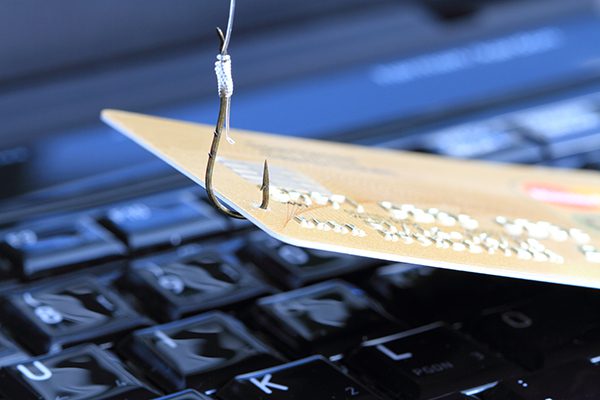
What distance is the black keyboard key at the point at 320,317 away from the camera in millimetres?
521

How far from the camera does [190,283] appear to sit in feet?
1.85

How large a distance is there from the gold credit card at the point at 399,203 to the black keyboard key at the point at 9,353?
115 mm

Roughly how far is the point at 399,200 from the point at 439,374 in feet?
0.27

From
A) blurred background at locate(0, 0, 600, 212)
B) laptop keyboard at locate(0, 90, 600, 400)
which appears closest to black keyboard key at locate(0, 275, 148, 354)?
laptop keyboard at locate(0, 90, 600, 400)

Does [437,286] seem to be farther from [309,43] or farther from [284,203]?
[309,43]

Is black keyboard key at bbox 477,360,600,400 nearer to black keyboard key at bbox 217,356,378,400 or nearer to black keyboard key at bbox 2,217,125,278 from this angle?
black keyboard key at bbox 217,356,378,400

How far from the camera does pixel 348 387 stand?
0.48m

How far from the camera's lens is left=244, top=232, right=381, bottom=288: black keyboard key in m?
0.58

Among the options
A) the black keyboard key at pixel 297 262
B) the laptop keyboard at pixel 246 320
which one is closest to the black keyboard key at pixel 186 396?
the laptop keyboard at pixel 246 320

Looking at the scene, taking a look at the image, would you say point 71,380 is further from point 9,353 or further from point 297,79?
point 297,79

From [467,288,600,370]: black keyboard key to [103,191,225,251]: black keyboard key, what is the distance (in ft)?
0.57

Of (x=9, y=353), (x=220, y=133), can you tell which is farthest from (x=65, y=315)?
(x=220, y=133)

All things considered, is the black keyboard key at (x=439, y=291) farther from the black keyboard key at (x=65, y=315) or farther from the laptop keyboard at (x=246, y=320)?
the black keyboard key at (x=65, y=315)

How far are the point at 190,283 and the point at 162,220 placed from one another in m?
0.07
